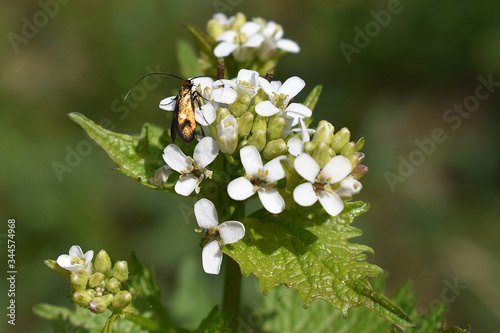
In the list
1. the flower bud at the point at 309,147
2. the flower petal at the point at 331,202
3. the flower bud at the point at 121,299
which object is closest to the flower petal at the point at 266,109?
the flower bud at the point at 309,147

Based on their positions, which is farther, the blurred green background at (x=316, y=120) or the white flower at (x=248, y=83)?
the blurred green background at (x=316, y=120)

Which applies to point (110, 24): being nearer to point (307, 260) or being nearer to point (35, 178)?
point (35, 178)

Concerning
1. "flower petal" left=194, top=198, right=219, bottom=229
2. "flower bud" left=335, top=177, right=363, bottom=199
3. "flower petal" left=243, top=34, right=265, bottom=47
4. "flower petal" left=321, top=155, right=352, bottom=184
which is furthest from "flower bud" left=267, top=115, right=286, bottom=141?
"flower petal" left=243, top=34, right=265, bottom=47

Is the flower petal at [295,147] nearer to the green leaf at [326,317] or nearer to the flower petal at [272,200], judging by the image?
the flower petal at [272,200]

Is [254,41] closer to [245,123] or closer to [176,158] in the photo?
[245,123]

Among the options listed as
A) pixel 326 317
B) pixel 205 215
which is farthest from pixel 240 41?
pixel 326 317

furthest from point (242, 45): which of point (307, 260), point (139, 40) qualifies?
point (139, 40)
